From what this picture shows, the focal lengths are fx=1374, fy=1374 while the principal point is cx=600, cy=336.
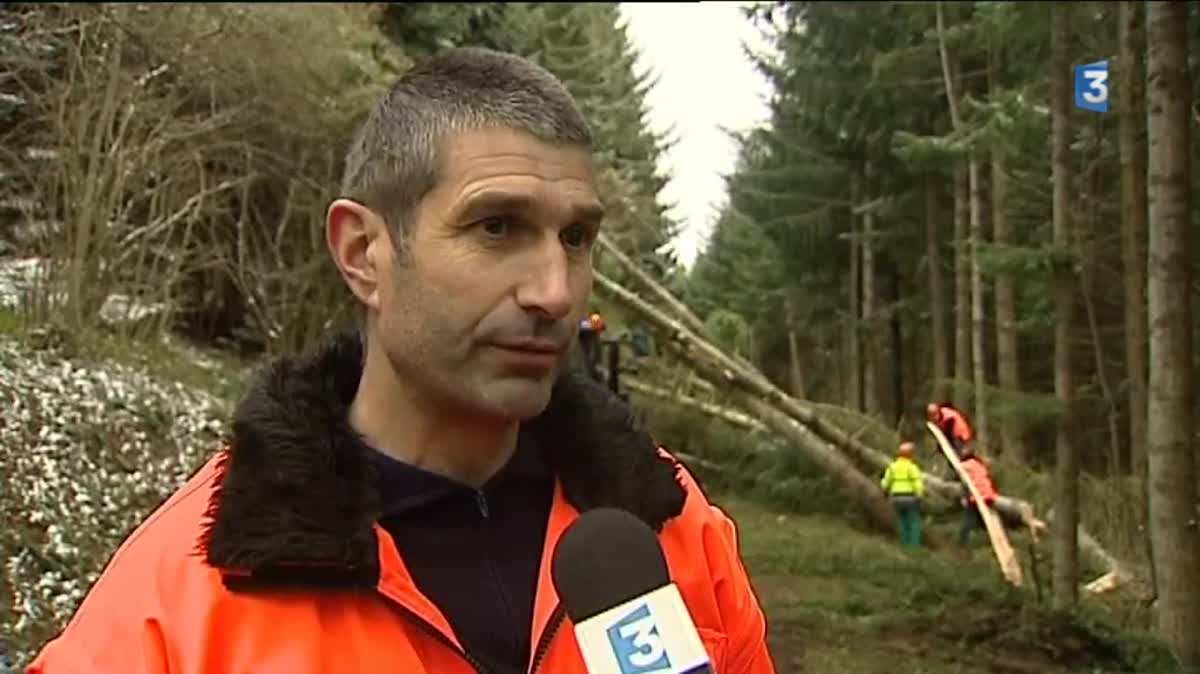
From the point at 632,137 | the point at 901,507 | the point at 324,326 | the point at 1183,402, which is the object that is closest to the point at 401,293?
the point at 1183,402

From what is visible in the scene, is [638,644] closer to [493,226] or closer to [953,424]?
[493,226]

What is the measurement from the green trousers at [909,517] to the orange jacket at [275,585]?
14316mm

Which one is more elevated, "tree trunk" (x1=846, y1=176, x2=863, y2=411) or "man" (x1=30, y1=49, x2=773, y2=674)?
"man" (x1=30, y1=49, x2=773, y2=674)

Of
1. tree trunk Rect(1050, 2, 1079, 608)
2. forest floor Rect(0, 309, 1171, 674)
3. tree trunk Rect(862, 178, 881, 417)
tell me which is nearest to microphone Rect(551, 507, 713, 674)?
forest floor Rect(0, 309, 1171, 674)

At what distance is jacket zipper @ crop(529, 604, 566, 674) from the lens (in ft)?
6.02

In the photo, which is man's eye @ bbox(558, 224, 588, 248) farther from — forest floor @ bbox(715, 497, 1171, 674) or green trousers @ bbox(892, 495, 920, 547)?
green trousers @ bbox(892, 495, 920, 547)

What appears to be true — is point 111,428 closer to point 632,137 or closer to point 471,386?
point 471,386

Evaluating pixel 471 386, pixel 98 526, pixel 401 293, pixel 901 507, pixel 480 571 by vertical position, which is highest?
pixel 401 293

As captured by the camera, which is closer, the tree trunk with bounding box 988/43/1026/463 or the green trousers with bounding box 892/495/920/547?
the green trousers with bounding box 892/495/920/547

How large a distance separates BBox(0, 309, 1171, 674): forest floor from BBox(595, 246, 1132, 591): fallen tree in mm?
6286

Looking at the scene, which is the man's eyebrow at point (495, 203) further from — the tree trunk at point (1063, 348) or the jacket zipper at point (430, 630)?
the tree trunk at point (1063, 348)

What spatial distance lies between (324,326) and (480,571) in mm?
12336

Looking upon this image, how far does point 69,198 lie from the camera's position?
8.97 meters

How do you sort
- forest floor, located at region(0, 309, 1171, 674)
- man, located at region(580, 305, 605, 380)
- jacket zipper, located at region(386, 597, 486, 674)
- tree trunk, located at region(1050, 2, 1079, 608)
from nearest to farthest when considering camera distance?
jacket zipper, located at region(386, 597, 486, 674)
forest floor, located at region(0, 309, 1171, 674)
tree trunk, located at region(1050, 2, 1079, 608)
man, located at region(580, 305, 605, 380)
